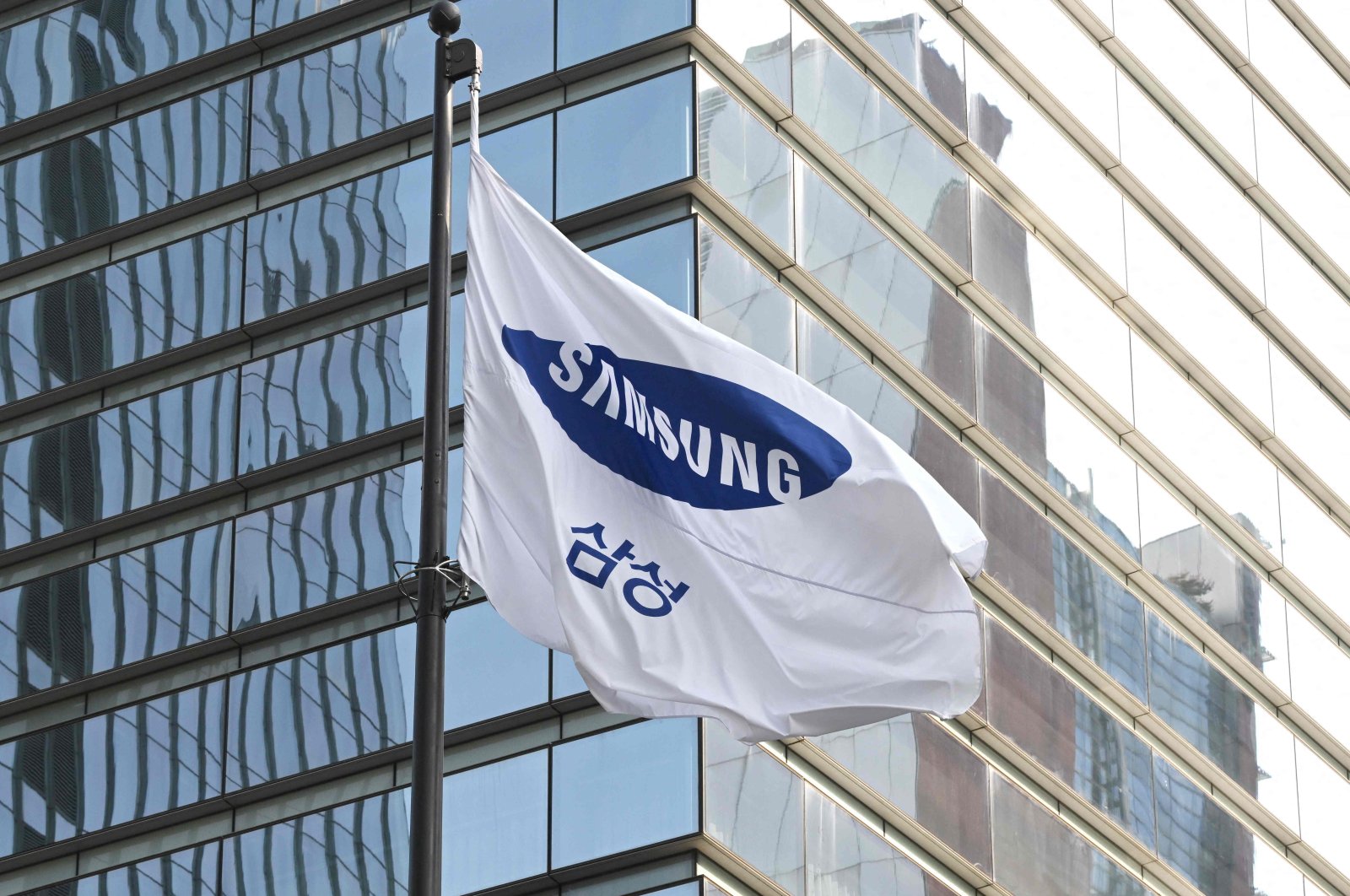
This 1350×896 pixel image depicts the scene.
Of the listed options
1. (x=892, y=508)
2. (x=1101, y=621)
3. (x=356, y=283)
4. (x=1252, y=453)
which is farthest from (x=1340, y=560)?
(x=892, y=508)

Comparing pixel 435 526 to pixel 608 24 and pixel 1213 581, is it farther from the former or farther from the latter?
pixel 1213 581

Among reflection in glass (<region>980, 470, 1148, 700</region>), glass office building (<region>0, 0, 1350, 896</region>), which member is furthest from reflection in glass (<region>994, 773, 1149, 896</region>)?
reflection in glass (<region>980, 470, 1148, 700</region>)

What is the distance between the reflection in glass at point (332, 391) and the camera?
2938 centimetres

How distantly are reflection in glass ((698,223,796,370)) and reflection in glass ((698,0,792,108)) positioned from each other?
2147 millimetres

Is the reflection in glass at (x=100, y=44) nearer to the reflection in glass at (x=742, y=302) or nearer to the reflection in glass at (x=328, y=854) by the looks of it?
the reflection in glass at (x=742, y=302)

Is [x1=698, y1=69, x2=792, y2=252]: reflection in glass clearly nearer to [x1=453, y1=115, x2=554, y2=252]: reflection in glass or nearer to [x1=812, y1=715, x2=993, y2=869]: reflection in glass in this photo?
[x1=453, y1=115, x2=554, y2=252]: reflection in glass

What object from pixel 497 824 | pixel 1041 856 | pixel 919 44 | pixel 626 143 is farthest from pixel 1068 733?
pixel 626 143

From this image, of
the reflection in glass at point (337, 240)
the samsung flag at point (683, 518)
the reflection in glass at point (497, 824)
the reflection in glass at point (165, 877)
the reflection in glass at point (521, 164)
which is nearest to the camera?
the samsung flag at point (683, 518)

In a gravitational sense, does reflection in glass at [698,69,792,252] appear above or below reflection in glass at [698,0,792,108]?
below

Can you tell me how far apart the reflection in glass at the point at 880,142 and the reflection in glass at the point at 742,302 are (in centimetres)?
248

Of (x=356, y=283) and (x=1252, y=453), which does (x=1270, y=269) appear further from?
(x=356, y=283)

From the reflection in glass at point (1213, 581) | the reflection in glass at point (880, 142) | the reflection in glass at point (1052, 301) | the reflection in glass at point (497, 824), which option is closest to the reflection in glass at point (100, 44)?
the reflection in glass at point (880, 142)

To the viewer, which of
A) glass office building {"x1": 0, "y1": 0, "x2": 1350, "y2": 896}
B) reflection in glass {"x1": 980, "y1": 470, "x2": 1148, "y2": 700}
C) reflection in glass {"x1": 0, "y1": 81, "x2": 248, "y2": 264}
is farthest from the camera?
reflection in glass {"x1": 0, "y1": 81, "x2": 248, "y2": 264}

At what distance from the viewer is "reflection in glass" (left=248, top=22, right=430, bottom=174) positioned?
3098 cm
